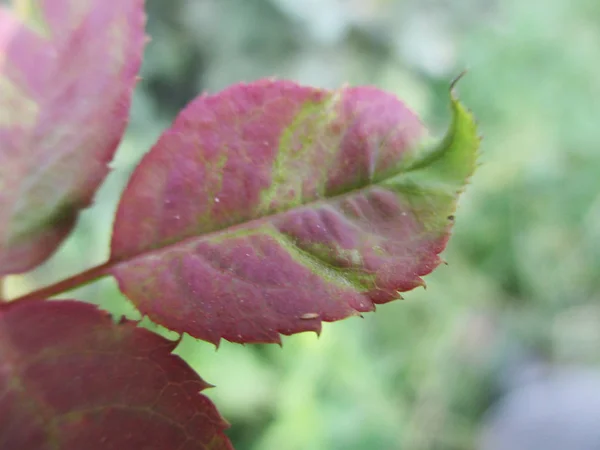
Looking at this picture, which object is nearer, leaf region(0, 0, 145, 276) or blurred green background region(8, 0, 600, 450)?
leaf region(0, 0, 145, 276)

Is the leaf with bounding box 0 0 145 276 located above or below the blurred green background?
above

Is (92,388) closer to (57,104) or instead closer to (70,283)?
(70,283)

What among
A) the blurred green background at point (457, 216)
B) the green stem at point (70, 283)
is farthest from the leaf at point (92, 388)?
the blurred green background at point (457, 216)

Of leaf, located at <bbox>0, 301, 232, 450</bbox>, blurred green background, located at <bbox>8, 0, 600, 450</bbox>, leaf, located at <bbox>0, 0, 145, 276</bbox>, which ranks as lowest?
blurred green background, located at <bbox>8, 0, 600, 450</bbox>

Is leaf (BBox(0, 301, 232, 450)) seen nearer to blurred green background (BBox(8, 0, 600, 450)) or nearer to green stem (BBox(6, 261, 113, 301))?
green stem (BBox(6, 261, 113, 301))

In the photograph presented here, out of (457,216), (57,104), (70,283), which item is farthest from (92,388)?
(457,216)

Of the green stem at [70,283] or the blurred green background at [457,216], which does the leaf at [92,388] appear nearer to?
the green stem at [70,283]

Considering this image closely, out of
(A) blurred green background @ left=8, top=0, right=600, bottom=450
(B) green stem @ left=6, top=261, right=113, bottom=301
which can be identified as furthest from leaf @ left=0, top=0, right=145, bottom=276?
(A) blurred green background @ left=8, top=0, right=600, bottom=450
